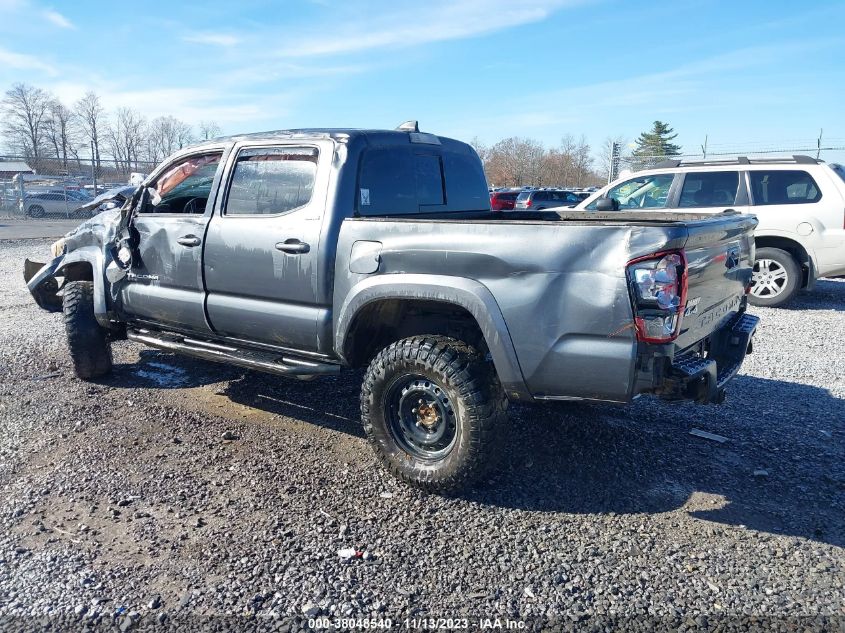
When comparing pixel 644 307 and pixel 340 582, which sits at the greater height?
pixel 644 307

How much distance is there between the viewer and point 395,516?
345cm

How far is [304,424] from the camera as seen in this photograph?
475 cm

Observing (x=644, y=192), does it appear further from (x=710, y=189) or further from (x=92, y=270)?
(x=92, y=270)

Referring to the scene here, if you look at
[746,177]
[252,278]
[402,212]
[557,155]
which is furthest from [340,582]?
[557,155]

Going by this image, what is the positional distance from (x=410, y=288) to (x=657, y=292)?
4.19ft

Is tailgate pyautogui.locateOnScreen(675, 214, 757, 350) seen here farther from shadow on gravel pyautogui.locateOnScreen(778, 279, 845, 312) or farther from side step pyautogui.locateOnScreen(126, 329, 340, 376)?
shadow on gravel pyautogui.locateOnScreen(778, 279, 845, 312)

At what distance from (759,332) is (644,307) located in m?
5.20

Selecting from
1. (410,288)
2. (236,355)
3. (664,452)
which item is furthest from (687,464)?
(236,355)

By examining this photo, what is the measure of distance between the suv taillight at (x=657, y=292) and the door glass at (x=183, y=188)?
333 centimetres

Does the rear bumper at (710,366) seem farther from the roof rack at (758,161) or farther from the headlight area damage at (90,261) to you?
the roof rack at (758,161)

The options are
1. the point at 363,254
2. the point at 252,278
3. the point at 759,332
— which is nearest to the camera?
the point at 363,254

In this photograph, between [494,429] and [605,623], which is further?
[494,429]

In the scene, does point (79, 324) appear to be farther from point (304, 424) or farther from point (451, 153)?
point (451, 153)

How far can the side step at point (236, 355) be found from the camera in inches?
163
